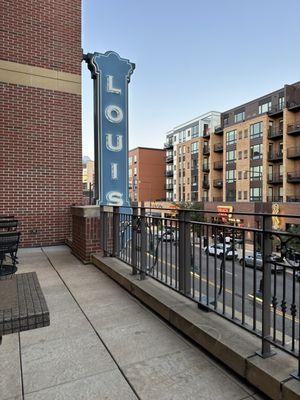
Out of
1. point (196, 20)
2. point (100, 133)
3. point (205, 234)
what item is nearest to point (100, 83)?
point (100, 133)

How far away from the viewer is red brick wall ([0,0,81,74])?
732 cm

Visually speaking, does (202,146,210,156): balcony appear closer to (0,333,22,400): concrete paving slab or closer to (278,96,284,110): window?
(278,96,284,110): window

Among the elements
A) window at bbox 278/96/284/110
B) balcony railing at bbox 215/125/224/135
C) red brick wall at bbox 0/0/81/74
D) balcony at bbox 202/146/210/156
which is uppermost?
window at bbox 278/96/284/110

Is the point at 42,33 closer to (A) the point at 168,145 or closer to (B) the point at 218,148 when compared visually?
(B) the point at 218,148

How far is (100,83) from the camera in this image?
7.89m

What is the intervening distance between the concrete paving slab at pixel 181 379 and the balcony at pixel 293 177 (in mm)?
37878

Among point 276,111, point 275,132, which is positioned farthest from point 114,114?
point 276,111

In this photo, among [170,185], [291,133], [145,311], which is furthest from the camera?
[170,185]

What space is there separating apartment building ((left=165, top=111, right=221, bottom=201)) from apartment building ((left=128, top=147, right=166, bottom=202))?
248 inches

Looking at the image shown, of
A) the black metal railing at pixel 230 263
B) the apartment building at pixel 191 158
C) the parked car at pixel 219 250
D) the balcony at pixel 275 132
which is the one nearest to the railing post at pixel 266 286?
the black metal railing at pixel 230 263

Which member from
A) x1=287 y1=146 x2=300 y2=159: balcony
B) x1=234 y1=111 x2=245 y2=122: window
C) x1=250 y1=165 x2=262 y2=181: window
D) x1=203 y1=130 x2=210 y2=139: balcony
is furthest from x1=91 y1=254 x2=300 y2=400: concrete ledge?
x1=203 y1=130 x2=210 y2=139: balcony

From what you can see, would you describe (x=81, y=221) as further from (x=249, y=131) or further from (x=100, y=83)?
(x=249, y=131)

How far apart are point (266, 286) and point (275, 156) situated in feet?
132

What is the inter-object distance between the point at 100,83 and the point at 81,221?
151 inches
